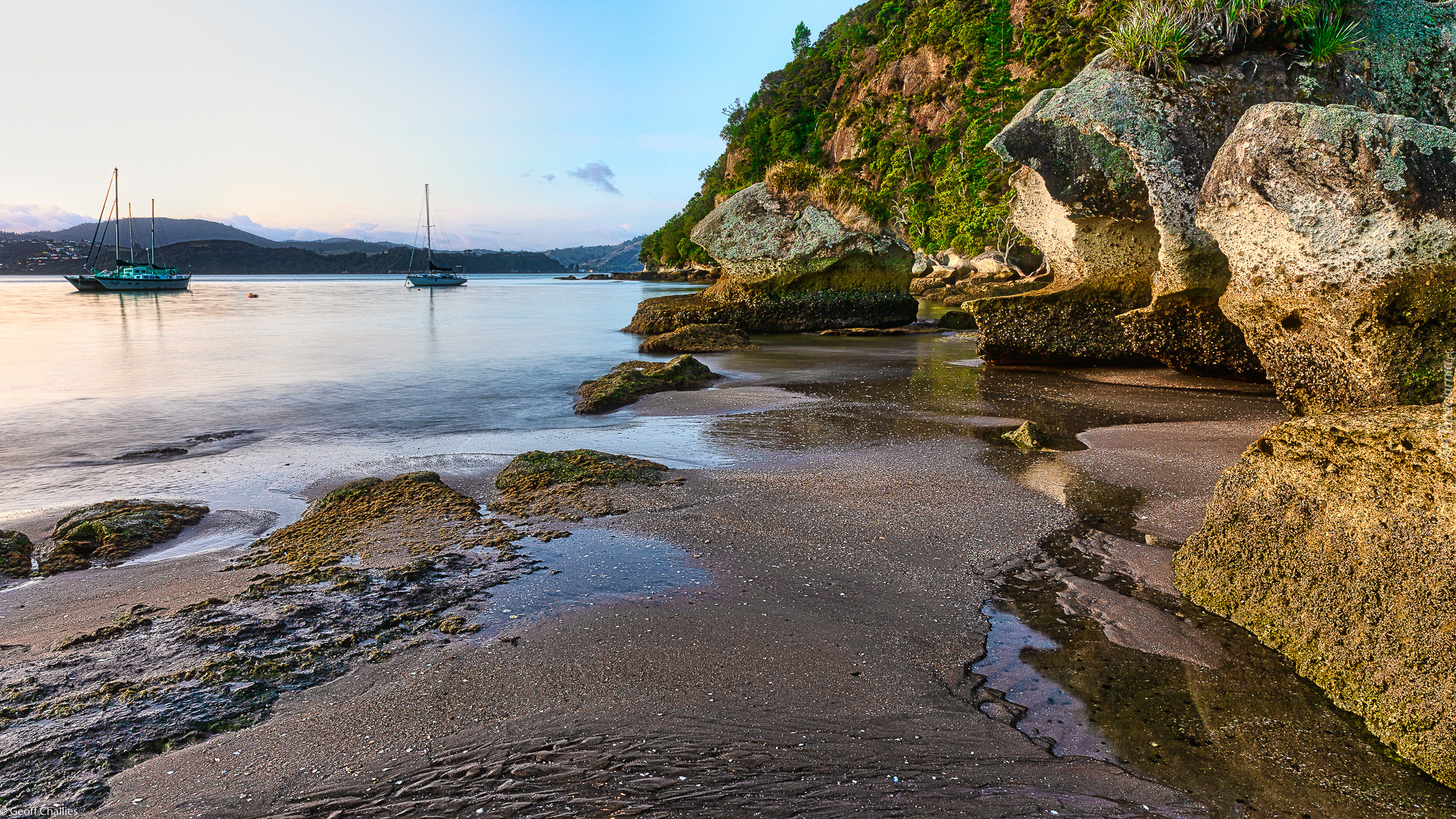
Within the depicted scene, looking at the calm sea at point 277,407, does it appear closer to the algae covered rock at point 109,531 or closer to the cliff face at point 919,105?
the algae covered rock at point 109,531

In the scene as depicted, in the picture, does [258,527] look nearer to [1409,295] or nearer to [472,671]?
[472,671]

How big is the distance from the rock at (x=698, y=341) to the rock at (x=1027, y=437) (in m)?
10.5

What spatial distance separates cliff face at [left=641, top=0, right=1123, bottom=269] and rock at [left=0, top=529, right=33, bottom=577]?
17.5 meters

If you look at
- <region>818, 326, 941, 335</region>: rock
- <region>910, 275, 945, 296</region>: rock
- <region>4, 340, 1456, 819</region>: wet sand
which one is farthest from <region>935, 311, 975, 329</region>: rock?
<region>910, 275, 945, 296</region>: rock

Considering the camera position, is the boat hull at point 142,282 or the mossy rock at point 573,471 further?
the boat hull at point 142,282

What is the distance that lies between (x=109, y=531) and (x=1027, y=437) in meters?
7.13

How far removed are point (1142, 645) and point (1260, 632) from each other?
0.54 m

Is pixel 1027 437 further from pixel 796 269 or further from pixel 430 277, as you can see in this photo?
pixel 430 277

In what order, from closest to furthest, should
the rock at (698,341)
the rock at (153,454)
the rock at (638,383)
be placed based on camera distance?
the rock at (153,454)
the rock at (638,383)
the rock at (698,341)

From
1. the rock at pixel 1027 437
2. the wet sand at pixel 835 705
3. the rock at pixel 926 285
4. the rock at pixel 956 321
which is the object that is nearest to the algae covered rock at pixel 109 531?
the wet sand at pixel 835 705

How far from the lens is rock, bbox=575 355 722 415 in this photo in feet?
34.4

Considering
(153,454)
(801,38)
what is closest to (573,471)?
(153,454)

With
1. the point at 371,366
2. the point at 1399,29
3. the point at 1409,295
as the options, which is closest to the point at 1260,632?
the point at 1409,295

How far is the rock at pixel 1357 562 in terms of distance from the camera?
271 cm
